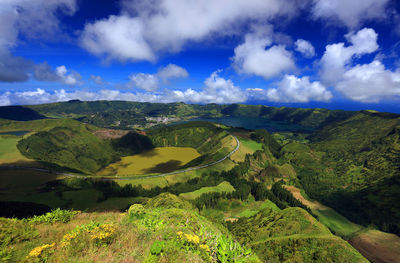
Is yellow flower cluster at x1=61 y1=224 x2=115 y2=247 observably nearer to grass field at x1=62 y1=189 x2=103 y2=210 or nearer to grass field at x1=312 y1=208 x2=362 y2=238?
grass field at x1=62 y1=189 x2=103 y2=210

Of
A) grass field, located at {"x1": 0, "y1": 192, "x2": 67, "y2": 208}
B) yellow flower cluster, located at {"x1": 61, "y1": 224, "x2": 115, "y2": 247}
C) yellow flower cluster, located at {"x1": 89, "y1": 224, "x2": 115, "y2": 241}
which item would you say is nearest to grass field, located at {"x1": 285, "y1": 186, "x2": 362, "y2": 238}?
yellow flower cluster, located at {"x1": 89, "y1": 224, "x2": 115, "y2": 241}

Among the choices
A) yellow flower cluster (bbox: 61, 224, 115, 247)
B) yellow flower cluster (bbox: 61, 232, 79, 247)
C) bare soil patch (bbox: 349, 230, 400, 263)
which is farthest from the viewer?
bare soil patch (bbox: 349, 230, 400, 263)

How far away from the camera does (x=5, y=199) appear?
327ft

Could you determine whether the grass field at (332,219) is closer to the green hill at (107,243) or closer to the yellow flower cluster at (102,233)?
the green hill at (107,243)

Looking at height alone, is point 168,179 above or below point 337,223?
above

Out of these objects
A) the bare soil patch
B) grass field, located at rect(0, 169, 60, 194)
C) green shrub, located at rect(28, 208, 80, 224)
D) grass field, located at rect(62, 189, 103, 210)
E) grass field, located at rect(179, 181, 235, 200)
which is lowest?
the bare soil patch

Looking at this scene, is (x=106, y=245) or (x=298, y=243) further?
(x=298, y=243)

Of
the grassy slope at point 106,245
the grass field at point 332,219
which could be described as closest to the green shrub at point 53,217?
the grassy slope at point 106,245

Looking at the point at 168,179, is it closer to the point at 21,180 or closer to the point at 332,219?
the point at 21,180

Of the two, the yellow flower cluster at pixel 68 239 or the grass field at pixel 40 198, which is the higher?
the yellow flower cluster at pixel 68 239

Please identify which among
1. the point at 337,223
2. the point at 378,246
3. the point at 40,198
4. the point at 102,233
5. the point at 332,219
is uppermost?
the point at 102,233

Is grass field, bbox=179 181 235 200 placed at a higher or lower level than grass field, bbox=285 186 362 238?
higher

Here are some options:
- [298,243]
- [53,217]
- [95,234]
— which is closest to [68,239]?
[95,234]

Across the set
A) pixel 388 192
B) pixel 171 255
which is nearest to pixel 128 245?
pixel 171 255
